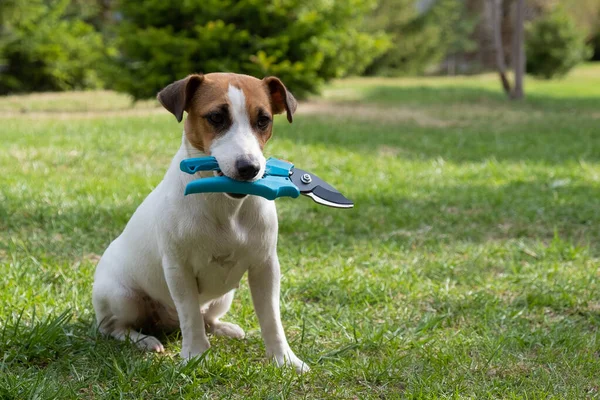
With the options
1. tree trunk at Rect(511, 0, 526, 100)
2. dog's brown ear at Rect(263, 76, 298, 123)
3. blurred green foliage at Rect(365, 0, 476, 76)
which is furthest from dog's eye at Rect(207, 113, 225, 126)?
blurred green foliage at Rect(365, 0, 476, 76)

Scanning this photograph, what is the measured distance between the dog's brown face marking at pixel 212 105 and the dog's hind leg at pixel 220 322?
0.92 metres

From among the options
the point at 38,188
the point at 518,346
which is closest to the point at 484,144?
the point at 38,188

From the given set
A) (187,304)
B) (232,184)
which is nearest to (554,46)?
(187,304)

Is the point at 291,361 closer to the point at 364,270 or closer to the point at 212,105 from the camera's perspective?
the point at 212,105

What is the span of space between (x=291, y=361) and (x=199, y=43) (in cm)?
1169

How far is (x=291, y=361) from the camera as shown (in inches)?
127

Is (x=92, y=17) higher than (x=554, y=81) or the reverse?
higher

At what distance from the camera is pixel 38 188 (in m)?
6.51

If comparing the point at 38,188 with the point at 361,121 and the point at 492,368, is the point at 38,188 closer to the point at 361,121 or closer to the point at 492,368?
the point at 492,368

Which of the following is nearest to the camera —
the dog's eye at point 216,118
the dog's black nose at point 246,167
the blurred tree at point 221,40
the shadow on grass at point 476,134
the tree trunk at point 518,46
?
the dog's black nose at point 246,167

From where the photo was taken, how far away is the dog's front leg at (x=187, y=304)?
321 cm

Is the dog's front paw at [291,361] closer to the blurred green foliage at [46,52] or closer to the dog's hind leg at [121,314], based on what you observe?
the dog's hind leg at [121,314]

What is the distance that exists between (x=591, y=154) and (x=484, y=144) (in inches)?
54.9

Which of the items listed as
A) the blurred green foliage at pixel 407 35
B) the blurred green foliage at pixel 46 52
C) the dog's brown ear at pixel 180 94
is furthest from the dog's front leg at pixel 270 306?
the blurred green foliage at pixel 407 35
